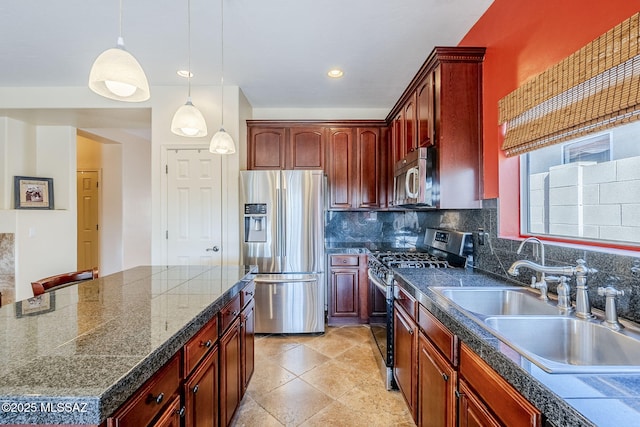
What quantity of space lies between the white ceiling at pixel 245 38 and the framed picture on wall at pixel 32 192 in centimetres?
115

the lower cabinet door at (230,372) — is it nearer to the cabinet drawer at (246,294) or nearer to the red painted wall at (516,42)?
the cabinet drawer at (246,294)

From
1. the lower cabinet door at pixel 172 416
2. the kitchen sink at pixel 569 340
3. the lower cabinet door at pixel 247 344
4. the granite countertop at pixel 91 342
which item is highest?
the granite countertop at pixel 91 342

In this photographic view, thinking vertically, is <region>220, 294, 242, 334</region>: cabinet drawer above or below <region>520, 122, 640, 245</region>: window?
below

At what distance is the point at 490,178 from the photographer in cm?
197

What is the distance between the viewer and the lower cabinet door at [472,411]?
38.4 inches

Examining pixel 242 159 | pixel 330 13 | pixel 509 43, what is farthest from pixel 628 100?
pixel 242 159

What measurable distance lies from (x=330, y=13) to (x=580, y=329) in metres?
2.24

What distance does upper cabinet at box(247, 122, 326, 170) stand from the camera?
359 centimetres

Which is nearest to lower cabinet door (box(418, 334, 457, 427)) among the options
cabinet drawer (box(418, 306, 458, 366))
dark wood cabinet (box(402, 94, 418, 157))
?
cabinet drawer (box(418, 306, 458, 366))

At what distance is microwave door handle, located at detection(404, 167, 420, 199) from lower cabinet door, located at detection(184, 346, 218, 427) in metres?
1.71

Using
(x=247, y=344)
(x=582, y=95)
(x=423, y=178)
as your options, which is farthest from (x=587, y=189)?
(x=247, y=344)

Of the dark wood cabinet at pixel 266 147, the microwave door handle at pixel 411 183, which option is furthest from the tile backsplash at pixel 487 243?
the dark wood cabinet at pixel 266 147

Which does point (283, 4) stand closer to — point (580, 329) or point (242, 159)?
point (242, 159)

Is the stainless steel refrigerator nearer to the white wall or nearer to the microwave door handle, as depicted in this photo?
the white wall
